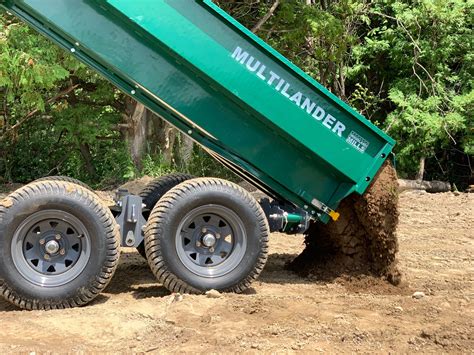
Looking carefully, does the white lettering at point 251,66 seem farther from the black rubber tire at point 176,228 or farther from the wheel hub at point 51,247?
the wheel hub at point 51,247

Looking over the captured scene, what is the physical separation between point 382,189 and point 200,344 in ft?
7.80

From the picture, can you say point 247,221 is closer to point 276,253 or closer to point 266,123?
point 266,123

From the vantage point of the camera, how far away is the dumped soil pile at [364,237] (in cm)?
589

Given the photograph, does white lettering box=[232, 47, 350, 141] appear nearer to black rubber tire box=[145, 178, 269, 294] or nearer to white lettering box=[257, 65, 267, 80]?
white lettering box=[257, 65, 267, 80]

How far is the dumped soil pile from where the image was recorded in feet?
19.3

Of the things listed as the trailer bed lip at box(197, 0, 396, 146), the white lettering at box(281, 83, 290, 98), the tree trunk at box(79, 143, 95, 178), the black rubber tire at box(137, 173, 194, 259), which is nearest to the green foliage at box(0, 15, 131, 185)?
the tree trunk at box(79, 143, 95, 178)

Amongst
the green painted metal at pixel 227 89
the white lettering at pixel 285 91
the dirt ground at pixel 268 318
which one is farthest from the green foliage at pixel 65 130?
the dirt ground at pixel 268 318

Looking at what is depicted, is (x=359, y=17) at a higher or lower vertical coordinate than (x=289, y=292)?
higher

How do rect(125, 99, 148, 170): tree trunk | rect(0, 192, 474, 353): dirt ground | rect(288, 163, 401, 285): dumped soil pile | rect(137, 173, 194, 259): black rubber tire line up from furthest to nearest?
1. rect(125, 99, 148, 170): tree trunk
2. rect(137, 173, 194, 259): black rubber tire
3. rect(288, 163, 401, 285): dumped soil pile
4. rect(0, 192, 474, 353): dirt ground

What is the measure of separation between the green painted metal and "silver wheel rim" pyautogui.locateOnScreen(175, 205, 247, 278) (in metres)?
0.48

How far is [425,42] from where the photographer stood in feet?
49.5

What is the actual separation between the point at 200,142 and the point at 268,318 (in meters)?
1.64

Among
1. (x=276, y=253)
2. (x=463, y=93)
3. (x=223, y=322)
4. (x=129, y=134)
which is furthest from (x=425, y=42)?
(x=223, y=322)

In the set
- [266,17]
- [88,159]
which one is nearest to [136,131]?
[88,159]
